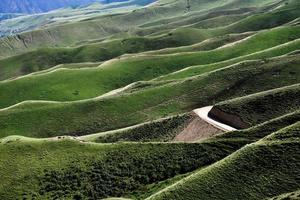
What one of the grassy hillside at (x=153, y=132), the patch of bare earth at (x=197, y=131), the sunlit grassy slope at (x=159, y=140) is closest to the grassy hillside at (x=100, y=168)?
the sunlit grassy slope at (x=159, y=140)

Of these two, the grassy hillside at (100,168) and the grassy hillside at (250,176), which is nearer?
the grassy hillside at (250,176)

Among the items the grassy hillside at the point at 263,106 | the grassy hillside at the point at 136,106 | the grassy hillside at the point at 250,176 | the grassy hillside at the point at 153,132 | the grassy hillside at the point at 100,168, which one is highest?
the grassy hillside at the point at 250,176

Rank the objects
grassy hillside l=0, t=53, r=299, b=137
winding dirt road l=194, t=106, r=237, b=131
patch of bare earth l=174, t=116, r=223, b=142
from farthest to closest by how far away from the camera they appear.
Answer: grassy hillside l=0, t=53, r=299, b=137 < winding dirt road l=194, t=106, r=237, b=131 < patch of bare earth l=174, t=116, r=223, b=142

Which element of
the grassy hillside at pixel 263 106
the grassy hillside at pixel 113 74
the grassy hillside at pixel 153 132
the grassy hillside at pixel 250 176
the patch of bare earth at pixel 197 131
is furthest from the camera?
the grassy hillside at pixel 113 74

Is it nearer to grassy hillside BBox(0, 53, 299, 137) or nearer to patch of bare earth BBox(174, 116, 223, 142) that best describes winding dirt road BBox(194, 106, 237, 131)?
patch of bare earth BBox(174, 116, 223, 142)

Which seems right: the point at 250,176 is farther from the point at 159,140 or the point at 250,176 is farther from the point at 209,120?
the point at 209,120

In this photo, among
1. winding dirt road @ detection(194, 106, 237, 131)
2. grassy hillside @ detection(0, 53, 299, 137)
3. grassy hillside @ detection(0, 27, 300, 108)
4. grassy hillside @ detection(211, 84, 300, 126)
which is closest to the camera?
winding dirt road @ detection(194, 106, 237, 131)

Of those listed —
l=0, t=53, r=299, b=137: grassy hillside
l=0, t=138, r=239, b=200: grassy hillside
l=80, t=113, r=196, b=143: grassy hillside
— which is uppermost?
l=0, t=138, r=239, b=200: grassy hillside

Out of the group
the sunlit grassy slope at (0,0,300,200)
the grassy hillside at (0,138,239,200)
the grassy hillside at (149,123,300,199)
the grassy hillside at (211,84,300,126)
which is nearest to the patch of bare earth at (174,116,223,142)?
the sunlit grassy slope at (0,0,300,200)

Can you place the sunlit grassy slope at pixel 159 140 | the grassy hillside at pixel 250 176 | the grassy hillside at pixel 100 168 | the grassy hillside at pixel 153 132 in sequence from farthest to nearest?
the grassy hillside at pixel 153 132
the grassy hillside at pixel 100 168
the sunlit grassy slope at pixel 159 140
the grassy hillside at pixel 250 176

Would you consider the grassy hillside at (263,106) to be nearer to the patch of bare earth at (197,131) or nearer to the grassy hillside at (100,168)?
the patch of bare earth at (197,131)
